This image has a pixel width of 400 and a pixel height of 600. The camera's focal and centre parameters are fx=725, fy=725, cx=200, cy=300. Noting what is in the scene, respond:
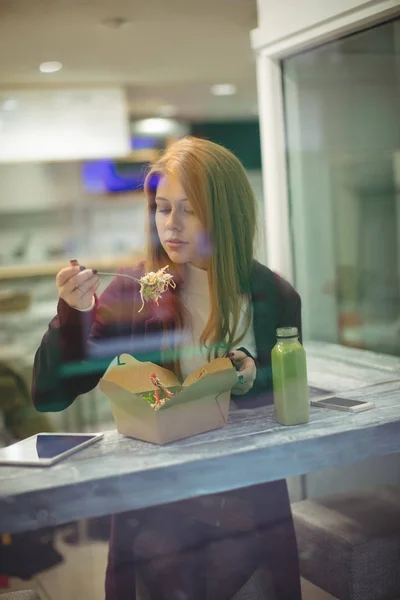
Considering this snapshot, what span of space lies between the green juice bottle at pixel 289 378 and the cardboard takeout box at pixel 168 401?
10 centimetres

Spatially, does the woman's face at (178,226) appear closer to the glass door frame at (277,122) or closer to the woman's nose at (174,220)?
the woman's nose at (174,220)

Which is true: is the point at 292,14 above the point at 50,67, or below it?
above

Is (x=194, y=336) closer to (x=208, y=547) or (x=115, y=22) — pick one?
(x=208, y=547)

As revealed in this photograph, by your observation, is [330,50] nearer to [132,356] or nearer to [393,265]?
[393,265]

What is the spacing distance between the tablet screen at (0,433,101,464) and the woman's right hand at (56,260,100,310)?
257mm

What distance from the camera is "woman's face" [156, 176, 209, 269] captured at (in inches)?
59.1

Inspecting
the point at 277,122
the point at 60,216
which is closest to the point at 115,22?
the point at 60,216

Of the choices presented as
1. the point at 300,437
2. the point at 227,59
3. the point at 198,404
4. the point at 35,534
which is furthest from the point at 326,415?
the point at 227,59

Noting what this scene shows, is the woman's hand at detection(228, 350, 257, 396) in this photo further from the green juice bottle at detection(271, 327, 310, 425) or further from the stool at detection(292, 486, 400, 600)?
the stool at detection(292, 486, 400, 600)

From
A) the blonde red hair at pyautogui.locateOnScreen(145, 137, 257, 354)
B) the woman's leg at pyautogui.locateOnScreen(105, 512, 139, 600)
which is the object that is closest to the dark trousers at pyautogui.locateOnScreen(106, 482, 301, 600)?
the woman's leg at pyautogui.locateOnScreen(105, 512, 139, 600)

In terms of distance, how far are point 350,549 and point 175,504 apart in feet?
1.51

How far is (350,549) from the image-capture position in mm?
1707

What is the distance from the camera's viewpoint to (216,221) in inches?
60.2

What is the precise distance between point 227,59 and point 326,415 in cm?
97
